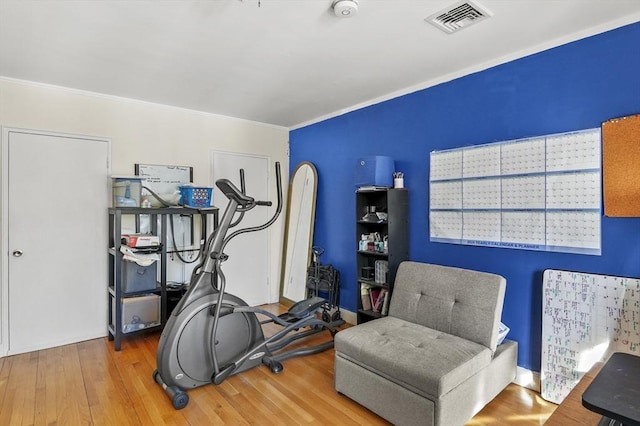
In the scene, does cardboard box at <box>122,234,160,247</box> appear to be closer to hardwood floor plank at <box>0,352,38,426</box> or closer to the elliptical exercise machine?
the elliptical exercise machine

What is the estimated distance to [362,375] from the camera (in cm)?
239

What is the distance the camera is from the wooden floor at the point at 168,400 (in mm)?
2289

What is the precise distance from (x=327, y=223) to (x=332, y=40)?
2.42 meters

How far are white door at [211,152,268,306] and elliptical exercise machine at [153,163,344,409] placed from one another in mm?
1702

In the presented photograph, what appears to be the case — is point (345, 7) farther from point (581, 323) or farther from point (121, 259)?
point (121, 259)

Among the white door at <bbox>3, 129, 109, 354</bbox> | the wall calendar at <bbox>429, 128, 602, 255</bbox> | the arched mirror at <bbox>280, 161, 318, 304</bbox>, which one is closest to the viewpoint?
the wall calendar at <bbox>429, 128, 602, 255</bbox>

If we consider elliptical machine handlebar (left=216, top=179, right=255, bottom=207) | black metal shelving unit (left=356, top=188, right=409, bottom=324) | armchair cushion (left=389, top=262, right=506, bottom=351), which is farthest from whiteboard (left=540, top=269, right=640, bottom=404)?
elliptical machine handlebar (left=216, top=179, right=255, bottom=207)

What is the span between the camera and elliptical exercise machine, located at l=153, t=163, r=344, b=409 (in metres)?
2.51

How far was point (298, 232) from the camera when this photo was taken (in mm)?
4828

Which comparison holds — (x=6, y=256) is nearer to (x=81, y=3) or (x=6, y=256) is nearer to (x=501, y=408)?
(x=81, y=3)

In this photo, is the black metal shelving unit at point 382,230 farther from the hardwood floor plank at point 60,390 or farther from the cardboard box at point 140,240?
the hardwood floor plank at point 60,390

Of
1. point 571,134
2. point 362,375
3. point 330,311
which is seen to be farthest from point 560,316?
point 330,311

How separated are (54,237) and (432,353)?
11.9ft

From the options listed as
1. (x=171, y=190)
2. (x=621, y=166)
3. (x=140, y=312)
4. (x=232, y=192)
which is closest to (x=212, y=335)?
(x=232, y=192)
